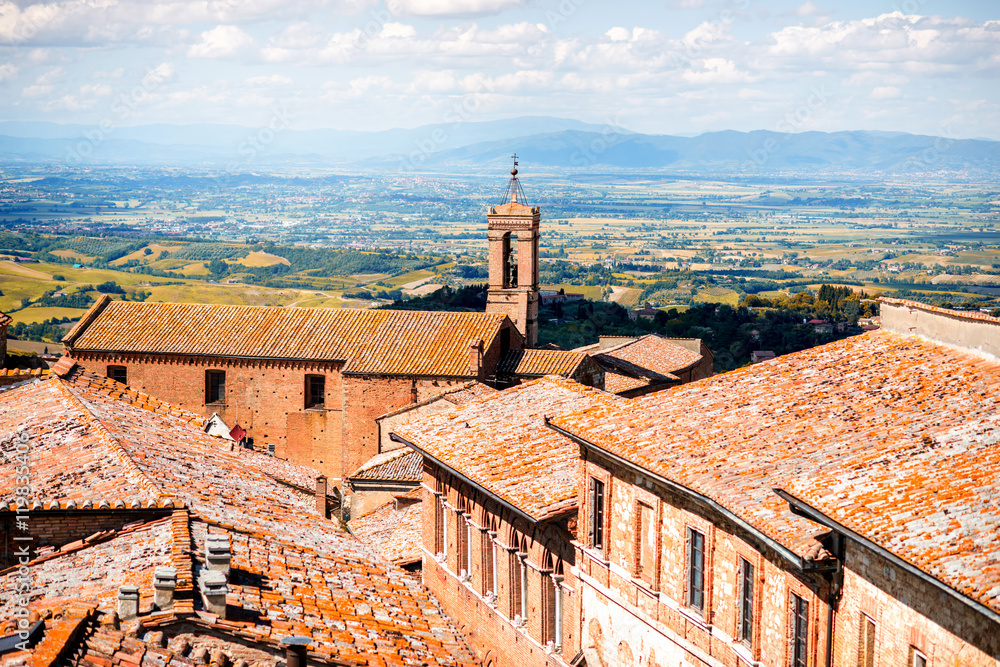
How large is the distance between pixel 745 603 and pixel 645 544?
2.18 m

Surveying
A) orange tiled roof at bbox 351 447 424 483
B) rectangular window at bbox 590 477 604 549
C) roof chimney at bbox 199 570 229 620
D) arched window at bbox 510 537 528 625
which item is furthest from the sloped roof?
roof chimney at bbox 199 570 229 620

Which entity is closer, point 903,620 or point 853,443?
point 903,620

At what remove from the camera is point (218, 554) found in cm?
1377

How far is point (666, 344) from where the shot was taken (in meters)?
50.9

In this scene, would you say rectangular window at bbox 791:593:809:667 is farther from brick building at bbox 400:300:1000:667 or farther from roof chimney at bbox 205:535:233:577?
roof chimney at bbox 205:535:233:577

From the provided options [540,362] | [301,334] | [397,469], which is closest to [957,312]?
[397,469]

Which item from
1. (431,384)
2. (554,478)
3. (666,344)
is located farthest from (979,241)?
(554,478)

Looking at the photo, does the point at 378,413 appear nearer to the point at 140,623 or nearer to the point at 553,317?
the point at 140,623

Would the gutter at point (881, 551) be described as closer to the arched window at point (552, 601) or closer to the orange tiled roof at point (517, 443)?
the orange tiled roof at point (517, 443)

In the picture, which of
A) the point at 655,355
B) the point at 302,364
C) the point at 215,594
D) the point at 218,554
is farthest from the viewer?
the point at 655,355

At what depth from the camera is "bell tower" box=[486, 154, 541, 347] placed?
4762cm

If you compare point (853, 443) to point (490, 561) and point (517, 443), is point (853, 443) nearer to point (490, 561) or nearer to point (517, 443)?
point (517, 443)

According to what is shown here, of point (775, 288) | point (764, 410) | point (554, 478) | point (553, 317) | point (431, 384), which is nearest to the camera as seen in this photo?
point (764, 410)

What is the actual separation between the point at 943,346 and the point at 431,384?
28.6 metres
